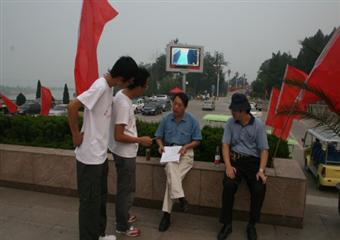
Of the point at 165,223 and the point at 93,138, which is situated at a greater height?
the point at 93,138

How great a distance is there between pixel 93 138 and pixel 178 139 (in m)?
1.49

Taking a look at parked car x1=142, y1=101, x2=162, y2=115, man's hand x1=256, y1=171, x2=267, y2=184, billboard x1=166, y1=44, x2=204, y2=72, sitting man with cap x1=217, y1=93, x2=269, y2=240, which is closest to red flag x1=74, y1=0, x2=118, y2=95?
sitting man with cap x1=217, y1=93, x2=269, y2=240

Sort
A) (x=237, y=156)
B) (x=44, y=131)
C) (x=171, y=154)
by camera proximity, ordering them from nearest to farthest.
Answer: (x=237, y=156) < (x=171, y=154) < (x=44, y=131)

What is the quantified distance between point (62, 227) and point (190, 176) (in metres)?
1.69

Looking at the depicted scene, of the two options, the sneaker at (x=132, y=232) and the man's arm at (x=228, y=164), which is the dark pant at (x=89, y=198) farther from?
the man's arm at (x=228, y=164)

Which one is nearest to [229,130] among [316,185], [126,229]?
[126,229]

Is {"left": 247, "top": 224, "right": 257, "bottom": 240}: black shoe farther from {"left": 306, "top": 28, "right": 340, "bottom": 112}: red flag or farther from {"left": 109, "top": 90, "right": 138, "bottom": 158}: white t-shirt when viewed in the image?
{"left": 306, "top": 28, "right": 340, "bottom": 112}: red flag

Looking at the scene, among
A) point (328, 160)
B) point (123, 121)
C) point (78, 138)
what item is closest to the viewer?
point (78, 138)

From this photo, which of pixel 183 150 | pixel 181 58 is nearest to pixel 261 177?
pixel 183 150

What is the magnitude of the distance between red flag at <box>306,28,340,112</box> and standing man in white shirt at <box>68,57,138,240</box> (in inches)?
104

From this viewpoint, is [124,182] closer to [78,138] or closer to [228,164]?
[78,138]

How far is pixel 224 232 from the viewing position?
364 centimetres

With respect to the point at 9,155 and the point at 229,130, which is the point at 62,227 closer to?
the point at 9,155

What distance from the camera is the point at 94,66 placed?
16.8ft
